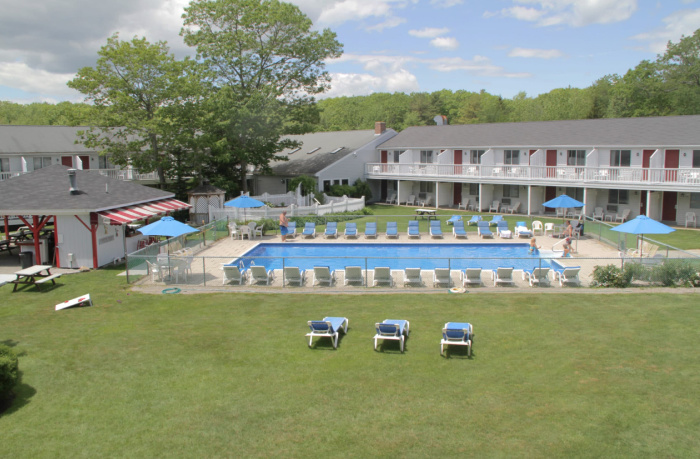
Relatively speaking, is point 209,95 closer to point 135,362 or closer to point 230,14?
point 230,14

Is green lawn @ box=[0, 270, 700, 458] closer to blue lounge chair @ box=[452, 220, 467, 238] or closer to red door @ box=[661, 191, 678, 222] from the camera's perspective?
blue lounge chair @ box=[452, 220, 467, 238]

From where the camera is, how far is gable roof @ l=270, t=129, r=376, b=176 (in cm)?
4425

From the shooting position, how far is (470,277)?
18109 millimetres

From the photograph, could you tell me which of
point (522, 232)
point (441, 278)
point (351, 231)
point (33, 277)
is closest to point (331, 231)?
point (351, 231)

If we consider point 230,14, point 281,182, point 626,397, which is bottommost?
point 626,397

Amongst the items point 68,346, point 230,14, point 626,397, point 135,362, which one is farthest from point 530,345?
point 230,14

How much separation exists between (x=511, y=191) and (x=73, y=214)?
2951cm

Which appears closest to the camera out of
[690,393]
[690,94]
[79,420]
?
[79,420]

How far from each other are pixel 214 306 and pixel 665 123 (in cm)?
3210

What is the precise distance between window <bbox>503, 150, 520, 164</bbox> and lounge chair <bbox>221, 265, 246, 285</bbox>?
26778 millimetres

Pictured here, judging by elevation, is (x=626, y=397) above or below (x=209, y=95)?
below

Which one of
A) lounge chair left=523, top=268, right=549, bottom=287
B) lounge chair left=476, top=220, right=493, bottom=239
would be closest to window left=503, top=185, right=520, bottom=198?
lounge chair left=476, top=220, right=493, bottom=239

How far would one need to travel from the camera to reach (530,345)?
39.8 feet

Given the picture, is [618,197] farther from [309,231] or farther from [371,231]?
[309,231]
